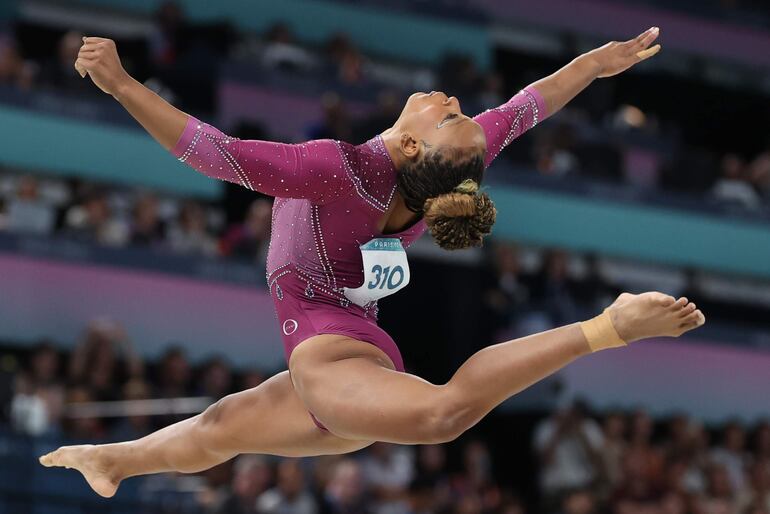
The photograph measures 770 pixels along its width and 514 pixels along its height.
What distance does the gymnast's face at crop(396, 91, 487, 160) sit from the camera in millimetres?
4477

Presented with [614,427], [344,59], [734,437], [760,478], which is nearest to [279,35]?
[344,59]

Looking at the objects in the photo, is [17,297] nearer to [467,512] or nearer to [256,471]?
[256,471]

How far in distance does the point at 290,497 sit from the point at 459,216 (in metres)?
4.77

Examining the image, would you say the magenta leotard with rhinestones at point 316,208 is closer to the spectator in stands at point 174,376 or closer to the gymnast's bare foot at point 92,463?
the gymnast's bare foot at point 92,463

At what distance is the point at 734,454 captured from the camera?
39.0ft

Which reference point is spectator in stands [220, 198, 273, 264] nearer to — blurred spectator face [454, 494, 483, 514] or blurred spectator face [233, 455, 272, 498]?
blurred spectator face [233, 455, 272, 498]

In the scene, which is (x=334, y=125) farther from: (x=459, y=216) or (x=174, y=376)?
(x=459, y=216)

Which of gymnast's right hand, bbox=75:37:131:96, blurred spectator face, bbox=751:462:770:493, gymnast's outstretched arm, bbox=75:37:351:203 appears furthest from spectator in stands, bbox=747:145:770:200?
gymnast's right hand, bbox=75:37:131:96

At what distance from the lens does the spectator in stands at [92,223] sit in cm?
1006

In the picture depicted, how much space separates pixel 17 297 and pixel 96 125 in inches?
63.2

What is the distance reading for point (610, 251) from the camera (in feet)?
43.9

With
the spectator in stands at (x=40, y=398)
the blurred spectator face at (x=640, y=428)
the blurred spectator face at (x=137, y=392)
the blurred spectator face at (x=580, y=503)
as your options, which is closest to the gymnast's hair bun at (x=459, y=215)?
the spectator in stands at (x=40, y=398)

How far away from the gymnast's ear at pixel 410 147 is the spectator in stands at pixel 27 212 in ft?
20.2

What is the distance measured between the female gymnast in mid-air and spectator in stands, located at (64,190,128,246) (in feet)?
17.0
